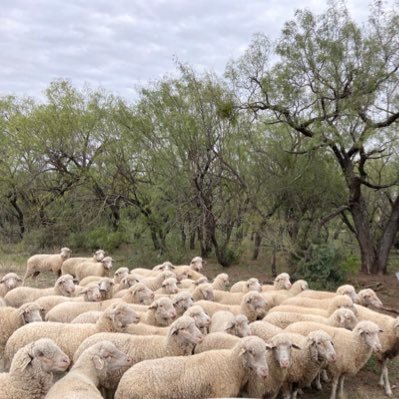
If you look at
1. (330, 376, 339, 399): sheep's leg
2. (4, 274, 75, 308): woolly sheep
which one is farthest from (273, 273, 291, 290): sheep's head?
(4, 274, 75, 308): woolly sheep

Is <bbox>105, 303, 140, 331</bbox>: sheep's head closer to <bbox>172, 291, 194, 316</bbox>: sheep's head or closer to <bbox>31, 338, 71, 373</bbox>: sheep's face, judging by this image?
<bbox>172, 291, 194, 316</bbox>: sheep's head

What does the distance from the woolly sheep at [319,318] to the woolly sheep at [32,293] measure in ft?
Result: 13.5

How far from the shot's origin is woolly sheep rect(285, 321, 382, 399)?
23.0 ft

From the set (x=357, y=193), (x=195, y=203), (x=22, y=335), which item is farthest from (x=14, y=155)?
(x=22, y=335)

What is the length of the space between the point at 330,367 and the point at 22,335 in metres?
4.47

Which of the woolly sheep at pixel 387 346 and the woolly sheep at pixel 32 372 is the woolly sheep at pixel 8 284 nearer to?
the woolly sheep at pixel 32 372

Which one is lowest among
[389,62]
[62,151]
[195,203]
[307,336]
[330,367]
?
[330,367]

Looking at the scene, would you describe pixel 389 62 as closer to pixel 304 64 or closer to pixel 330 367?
pixel 304 64

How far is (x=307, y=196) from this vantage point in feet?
56.5

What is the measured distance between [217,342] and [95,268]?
681 cm

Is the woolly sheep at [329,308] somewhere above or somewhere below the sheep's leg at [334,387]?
above

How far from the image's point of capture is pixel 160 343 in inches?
253

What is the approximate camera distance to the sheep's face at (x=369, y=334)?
6975 mm

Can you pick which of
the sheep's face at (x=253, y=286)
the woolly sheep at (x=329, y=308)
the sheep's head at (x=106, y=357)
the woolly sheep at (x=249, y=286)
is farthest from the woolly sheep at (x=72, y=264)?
the sheep's head at (x=106, y=357)
